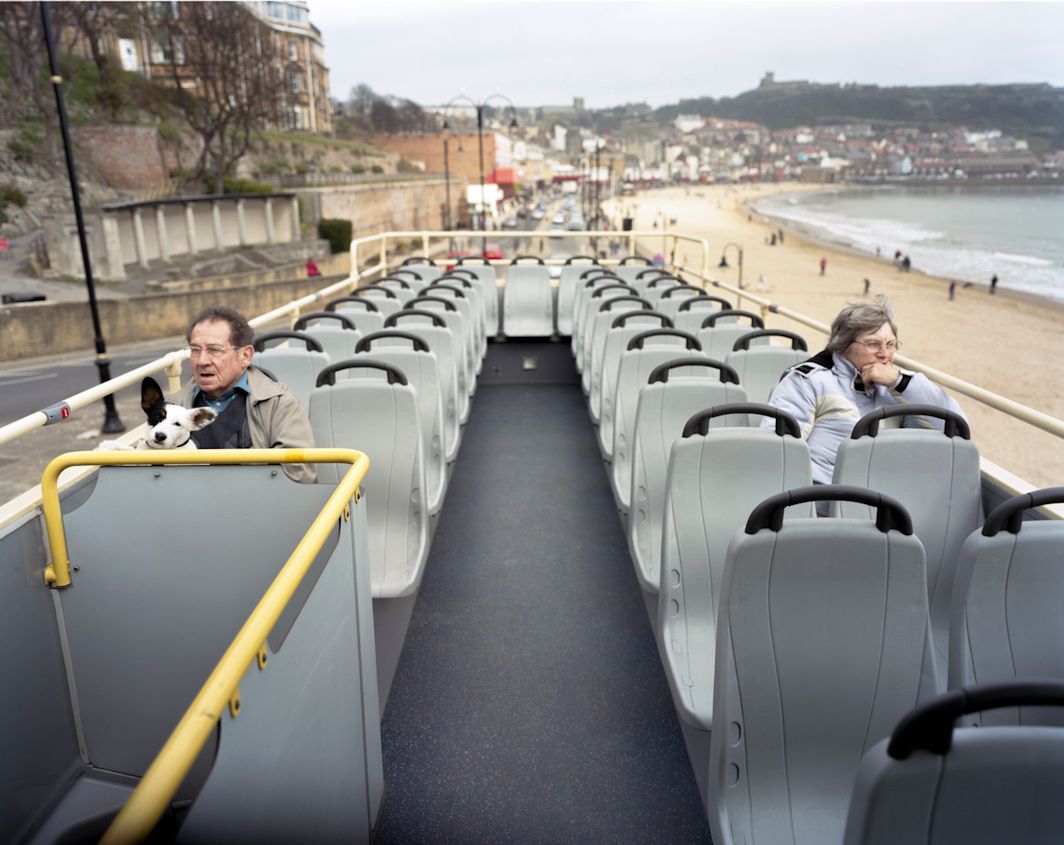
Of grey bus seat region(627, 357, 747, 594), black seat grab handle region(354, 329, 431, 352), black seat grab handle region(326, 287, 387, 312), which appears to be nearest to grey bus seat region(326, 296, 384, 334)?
black seat grab handle region(326, 287, 387, 312)

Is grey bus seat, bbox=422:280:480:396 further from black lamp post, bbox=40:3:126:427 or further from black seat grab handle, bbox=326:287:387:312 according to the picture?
black lamp post, bbox=40:3:126:427

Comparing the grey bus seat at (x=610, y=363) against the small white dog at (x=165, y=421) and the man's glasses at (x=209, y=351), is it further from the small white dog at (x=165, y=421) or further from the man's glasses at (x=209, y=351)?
the small white dog at (x=165, y=421)

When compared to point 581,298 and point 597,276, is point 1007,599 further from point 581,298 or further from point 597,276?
point 597,276

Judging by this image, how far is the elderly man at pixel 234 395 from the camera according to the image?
2.80 meters

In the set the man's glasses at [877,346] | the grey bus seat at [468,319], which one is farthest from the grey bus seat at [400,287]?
the man's glasses at [877,346]

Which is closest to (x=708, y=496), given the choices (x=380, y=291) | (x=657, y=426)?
(x=657, y=426)

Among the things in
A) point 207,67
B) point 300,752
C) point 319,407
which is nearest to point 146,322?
point 319,407

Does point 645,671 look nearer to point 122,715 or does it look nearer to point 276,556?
point 276,556

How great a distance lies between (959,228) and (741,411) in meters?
90.4

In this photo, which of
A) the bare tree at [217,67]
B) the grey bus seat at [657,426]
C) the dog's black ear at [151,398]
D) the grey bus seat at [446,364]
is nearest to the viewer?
the dog's black ear at [151,398]

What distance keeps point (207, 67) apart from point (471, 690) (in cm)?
4891

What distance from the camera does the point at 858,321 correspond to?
3.26m

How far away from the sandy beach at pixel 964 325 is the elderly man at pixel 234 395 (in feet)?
32.2

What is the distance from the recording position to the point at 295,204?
4091 centimetres
